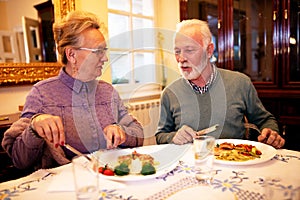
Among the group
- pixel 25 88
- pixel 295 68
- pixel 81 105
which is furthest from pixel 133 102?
pixel 295 68

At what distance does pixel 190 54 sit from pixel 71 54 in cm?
71

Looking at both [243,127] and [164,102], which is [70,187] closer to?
[164,102]

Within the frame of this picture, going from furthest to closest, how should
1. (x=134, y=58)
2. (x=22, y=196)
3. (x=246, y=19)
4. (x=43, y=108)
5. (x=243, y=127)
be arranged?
(x=134, y=58)
(x=246, y=19)
(x=243, y=127)
(x=43, y=108)
(x=22, y=196)

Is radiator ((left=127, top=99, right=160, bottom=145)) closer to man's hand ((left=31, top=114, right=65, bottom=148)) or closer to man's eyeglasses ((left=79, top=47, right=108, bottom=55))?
man's eyeglasses ((left=79, top=47, right=108, bottom=55))

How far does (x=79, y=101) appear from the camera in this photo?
1.29m

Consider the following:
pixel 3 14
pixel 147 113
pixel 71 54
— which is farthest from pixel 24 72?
pixel 147 113

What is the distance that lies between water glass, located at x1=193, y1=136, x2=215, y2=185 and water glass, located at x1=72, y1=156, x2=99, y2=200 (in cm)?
33

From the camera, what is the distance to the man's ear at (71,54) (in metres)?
1.32

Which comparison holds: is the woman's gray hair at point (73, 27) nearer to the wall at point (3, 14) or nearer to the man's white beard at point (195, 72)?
the man's white beard at point (195, 72)

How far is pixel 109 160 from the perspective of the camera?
1.00 m

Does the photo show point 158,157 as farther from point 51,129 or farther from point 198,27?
point 198,27

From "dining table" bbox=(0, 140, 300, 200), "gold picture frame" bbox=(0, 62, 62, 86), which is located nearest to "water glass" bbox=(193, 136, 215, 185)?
"dining table" bbox=(0, 140, 300, 200)

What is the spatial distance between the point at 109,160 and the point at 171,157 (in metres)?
0.25

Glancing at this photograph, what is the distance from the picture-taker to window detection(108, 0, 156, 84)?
2.62 metres
